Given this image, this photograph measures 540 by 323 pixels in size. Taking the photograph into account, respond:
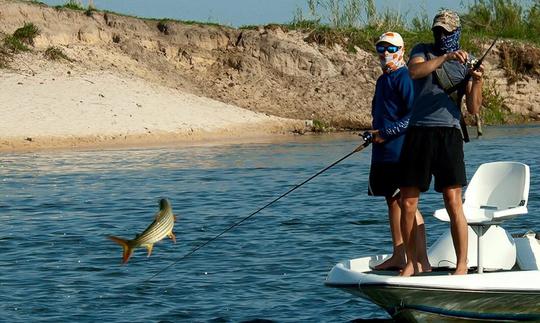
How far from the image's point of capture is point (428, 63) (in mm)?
7344

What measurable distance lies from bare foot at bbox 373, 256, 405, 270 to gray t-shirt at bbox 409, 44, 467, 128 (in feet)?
3.37

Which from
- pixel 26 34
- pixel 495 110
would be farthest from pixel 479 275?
pixel 495 110

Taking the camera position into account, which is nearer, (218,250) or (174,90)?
(218,250)

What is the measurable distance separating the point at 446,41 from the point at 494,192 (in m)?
1.17

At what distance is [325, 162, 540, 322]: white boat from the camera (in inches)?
289

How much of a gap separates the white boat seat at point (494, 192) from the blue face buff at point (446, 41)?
3.18 feet

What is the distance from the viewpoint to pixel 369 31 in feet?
119

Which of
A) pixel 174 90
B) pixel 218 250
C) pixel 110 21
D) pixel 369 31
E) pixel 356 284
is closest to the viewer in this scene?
pixel 356 284

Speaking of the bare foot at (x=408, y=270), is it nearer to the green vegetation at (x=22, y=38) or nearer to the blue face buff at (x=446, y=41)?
the blue face buff at (x=446, y=41)

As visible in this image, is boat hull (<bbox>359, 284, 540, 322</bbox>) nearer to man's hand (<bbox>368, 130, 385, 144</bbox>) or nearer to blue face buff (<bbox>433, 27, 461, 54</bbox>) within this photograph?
man's hand (<bbox>368, 130, 385, 144</bbox>)

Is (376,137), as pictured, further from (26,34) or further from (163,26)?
(163,26)

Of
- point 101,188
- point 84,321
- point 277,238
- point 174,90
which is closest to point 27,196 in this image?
point 101,188

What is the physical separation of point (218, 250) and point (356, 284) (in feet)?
14.3

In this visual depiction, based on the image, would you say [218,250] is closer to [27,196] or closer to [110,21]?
[27,196]
